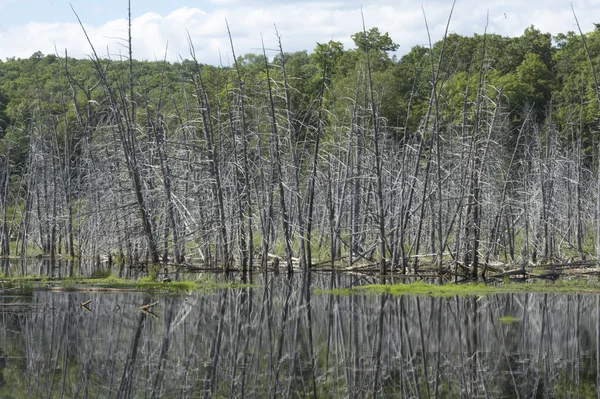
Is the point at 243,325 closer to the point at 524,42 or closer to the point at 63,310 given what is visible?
the point at 63,310

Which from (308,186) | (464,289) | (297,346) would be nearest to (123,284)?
(464,289)

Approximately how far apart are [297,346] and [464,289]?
29.2 ft

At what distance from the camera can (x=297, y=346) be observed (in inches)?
593

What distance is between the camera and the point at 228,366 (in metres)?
13.2

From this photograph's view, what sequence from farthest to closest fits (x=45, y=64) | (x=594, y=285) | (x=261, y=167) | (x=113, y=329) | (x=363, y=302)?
(x=45, y=64) < (x=261, y=167) < (x=594, y=285) < (x=363, y=302) < (x=113, y=329)

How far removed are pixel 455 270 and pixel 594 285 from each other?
4.29 meters

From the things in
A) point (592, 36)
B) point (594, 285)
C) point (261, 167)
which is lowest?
point (594, 285)

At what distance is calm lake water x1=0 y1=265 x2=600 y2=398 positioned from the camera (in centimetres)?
1177

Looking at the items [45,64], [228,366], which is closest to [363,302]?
[228,366]

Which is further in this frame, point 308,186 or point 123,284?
point 308,186

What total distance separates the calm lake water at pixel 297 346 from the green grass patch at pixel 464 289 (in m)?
0.53

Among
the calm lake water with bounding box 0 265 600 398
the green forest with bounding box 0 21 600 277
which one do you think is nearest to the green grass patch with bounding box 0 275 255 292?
the calm lake water with bounding box 0 265 600 398

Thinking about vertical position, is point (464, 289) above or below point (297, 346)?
below

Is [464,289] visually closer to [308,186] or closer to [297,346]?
[297,346]
